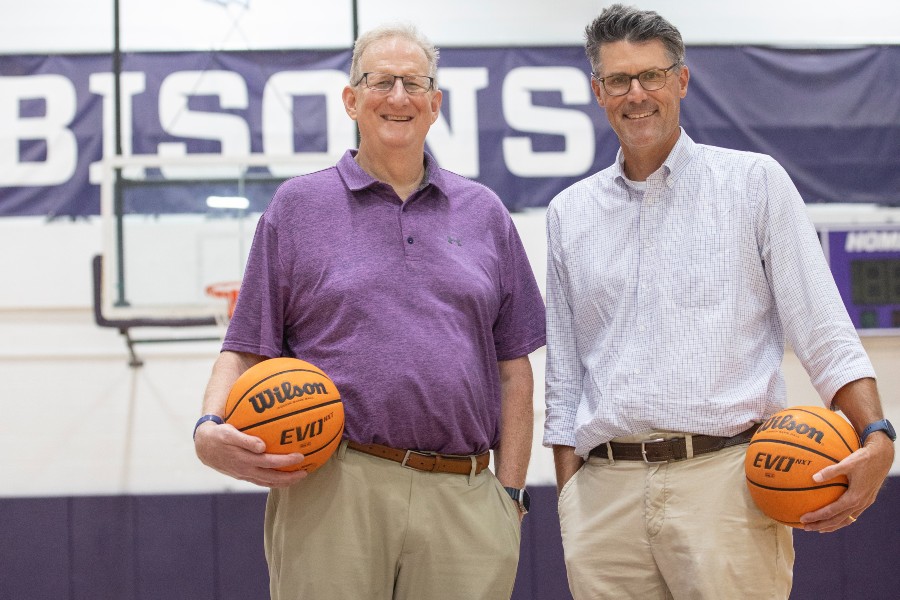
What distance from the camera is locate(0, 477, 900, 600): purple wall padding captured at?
4660 mm

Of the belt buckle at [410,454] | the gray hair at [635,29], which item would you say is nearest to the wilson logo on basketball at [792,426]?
the belt buckle at [410,454]

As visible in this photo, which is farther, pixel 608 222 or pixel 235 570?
pixel 235 570

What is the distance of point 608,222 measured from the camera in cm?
214

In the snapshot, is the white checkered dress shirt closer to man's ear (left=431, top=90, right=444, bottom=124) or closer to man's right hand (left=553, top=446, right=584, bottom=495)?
man's right hand (left=553, top=446, right=584, bottom=495)

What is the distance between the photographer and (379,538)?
1.86 m

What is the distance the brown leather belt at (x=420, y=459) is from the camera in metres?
1.87

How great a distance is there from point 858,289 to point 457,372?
3.55 metres

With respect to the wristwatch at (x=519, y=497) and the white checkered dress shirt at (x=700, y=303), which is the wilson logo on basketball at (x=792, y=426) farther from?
the wristwatch at (x=519, y=497)

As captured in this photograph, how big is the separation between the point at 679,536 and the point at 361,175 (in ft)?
3.56

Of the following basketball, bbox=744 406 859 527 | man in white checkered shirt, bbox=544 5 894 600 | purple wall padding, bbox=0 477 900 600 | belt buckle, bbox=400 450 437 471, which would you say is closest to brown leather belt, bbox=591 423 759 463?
man in white checkered shirt, bbox=544 5 894 600

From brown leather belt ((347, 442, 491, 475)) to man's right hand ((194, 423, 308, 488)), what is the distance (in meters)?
0.16

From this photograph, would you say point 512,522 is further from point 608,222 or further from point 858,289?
point 858,289

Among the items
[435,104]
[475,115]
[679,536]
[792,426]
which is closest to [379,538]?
[679,536]

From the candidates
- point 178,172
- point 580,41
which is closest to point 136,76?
point 178,172
